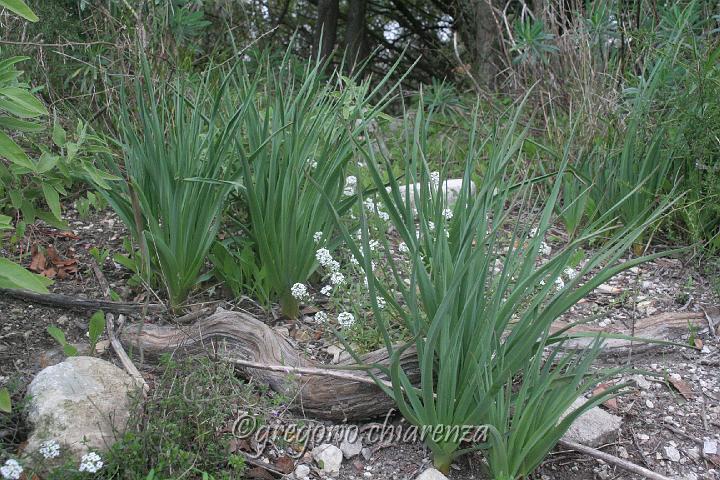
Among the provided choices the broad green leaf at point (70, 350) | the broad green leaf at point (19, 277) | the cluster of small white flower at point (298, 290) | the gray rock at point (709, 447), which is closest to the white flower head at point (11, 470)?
the broad green leaf at point (19, 277)

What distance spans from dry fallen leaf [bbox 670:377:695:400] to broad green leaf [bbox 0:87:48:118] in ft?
7.07

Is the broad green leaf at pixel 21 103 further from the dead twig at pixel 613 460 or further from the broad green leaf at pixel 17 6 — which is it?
the dead twig at pixel 613 460

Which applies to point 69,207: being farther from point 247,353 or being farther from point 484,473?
point 484,473

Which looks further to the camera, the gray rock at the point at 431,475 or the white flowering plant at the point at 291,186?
the white flowering plant at the point at 291,186

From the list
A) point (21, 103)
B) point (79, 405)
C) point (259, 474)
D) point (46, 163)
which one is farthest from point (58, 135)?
point (259, 474)

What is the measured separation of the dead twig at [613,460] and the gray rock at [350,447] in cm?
58

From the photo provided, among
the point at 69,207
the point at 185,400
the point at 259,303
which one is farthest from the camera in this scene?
the point at 69,207

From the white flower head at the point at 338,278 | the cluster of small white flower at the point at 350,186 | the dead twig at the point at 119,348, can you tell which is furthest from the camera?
the cluster of small white flower at the point at 350,186

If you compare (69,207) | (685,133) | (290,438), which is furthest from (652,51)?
(69,207)

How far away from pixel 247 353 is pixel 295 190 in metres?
0.59

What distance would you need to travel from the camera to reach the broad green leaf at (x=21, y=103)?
1912mm

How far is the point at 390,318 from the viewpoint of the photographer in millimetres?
2619

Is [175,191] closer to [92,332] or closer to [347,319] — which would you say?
[92,332]

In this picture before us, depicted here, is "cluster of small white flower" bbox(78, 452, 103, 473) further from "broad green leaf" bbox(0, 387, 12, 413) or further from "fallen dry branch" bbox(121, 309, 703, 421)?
"fallen dry branch" bbox(121, 309, 703, 421)
